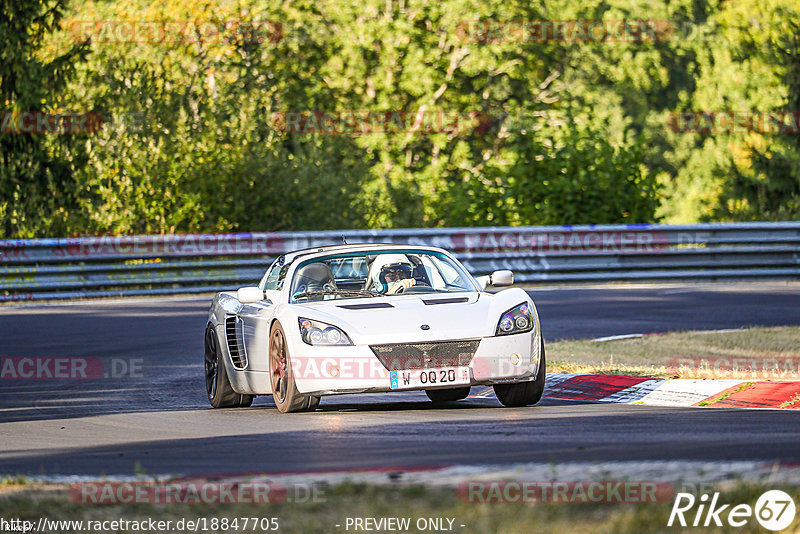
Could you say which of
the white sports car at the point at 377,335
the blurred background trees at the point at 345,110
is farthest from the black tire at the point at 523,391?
the blurred background trees at the point at 345,110

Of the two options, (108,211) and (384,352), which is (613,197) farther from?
(384,352)

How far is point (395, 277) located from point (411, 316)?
1.34 meters

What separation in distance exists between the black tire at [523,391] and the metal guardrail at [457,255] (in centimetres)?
1304

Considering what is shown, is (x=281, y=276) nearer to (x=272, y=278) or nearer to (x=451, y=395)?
(x=272, y=278)

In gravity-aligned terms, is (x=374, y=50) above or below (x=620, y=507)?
above

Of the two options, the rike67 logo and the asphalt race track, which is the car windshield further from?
the rike67 logo

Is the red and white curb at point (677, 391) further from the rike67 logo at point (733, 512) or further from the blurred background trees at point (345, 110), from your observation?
the blurred background trees at point (345, 110)

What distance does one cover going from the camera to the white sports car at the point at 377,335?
10.1m

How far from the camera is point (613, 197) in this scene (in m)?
30.4

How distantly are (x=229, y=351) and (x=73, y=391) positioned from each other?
1.96 m

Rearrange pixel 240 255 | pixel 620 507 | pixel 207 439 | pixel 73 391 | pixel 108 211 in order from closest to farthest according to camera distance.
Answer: pixel 620 507 → pixel 207 439 → pixel 73 391 → pixel 240 255 → pixel 108 211

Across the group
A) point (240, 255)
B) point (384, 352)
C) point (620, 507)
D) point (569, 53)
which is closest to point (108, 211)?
point (240, 255)

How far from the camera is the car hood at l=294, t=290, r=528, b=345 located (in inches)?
399

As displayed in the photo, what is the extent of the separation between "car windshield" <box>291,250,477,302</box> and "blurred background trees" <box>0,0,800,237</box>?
58.0 feet
